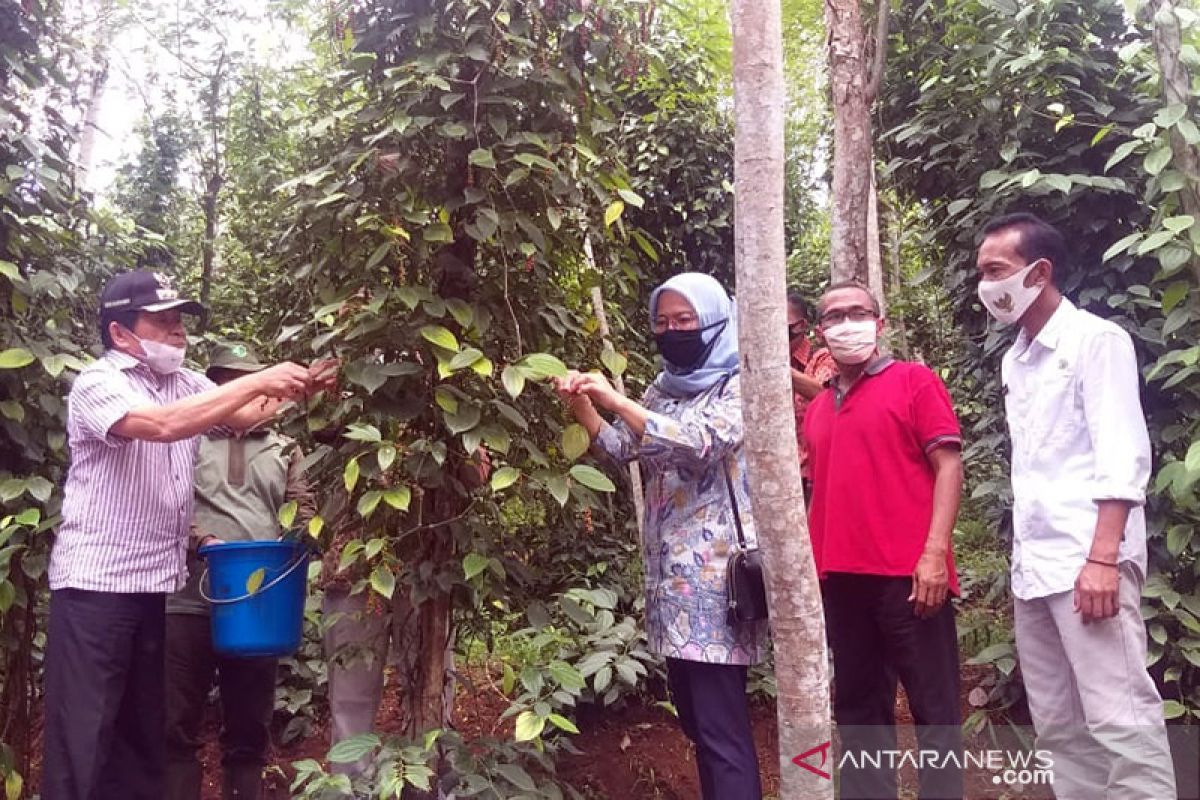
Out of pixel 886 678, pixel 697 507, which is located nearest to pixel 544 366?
pixel 697 507

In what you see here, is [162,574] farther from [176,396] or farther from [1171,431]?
[1171,431]

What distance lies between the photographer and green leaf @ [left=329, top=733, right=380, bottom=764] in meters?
2.02

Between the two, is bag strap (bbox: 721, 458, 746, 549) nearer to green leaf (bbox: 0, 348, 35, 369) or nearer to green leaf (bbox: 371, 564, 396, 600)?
green leaf (bbox: 371, 564, 396, 600)

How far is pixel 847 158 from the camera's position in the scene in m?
3.71

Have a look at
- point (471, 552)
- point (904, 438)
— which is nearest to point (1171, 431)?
point (904, 438)

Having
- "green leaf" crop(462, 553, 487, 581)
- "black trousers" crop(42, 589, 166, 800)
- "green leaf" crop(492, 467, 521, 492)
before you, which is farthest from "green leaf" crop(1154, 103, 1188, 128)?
"black trousers" crop(42, 589, 166, 800)

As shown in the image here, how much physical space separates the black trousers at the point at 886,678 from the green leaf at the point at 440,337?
1.20 meters

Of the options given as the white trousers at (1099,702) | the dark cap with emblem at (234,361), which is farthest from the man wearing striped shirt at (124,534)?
the white trousers at (1099,702)

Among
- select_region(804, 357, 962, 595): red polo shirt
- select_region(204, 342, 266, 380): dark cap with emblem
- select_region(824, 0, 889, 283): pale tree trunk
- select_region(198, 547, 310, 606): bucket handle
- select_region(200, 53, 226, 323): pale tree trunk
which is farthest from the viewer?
select_region(200, 53, 226, 323): pale tree trunk

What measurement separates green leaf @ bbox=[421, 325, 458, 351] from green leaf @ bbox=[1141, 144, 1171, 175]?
1935mm

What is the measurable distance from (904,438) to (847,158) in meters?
1.71

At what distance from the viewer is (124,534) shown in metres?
2.38

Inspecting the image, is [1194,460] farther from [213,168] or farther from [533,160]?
[213,168]

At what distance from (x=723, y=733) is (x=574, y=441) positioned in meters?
0.77
